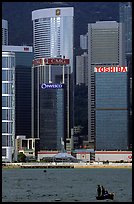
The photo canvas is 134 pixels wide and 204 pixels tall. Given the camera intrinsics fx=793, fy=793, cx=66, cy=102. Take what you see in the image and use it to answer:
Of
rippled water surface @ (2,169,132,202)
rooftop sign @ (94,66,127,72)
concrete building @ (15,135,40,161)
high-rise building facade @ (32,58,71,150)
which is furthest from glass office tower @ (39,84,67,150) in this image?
rippled water surface @ (2,169,132,202)

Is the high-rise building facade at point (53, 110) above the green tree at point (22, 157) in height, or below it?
above

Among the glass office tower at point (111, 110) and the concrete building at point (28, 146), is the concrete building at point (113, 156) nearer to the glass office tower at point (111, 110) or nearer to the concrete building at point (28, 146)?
the glass office tower at point (111, 110)

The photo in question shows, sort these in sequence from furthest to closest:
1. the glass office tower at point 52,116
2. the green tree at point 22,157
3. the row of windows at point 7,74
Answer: the glass office tower at point 52,116 → the green tree at point 22,157 → the row of windows at point 7,74

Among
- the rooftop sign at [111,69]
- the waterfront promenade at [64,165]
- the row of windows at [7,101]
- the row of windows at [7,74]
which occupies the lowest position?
the waterfront promenade at [64,165]

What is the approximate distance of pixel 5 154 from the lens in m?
140

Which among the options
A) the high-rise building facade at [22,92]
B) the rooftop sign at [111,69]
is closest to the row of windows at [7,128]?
the rooftop sign at [111,69]

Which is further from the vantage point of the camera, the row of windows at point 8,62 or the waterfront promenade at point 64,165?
the row of windows at point 8,62

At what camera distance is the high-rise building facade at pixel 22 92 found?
183500 mm

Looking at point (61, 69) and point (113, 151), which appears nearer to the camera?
point (113, 151)

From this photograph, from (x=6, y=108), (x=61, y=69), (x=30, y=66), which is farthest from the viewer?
(x=30, y=66)

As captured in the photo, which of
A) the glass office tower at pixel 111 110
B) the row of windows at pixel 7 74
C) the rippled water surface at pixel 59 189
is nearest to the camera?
the rippled water surface at pixel 59 189

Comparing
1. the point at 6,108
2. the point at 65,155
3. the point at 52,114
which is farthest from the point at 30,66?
the point at 6,108

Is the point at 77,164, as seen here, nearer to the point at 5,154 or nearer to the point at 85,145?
the point at 5,154

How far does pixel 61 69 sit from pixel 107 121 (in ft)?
89.4
